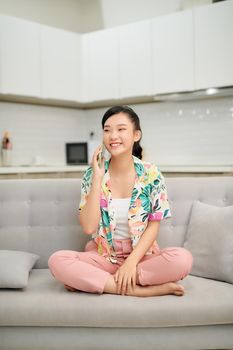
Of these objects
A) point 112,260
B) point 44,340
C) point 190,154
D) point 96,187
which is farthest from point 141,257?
point 190,154

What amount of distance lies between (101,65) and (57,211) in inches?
123

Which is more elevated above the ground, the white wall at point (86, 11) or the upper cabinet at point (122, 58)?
the white wall at point (86, 11)

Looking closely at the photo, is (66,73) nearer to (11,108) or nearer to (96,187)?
(11,108)

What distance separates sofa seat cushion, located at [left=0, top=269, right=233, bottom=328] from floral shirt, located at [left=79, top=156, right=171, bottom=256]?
300mm

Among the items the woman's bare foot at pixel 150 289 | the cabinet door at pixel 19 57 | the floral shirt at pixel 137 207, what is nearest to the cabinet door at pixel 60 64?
the cabinet door at pixel 19 57

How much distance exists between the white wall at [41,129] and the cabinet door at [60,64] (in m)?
0.45

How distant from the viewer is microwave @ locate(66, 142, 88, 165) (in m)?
4.94

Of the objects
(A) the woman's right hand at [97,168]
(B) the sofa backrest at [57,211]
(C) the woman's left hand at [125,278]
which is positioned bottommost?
(C) the woman's left hand at [125,278]

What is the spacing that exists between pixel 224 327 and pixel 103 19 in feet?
14.4

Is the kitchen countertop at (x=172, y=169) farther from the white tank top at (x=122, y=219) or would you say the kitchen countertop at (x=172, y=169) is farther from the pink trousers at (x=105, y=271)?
the pink trousers at (x=105, y=271)

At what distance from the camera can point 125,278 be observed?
1.71 m

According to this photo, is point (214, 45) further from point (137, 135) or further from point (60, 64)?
point (137, 135)

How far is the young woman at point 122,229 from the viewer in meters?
1.72

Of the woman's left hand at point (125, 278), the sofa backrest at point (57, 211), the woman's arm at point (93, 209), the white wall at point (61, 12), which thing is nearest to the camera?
the woman's left hand at point (125, 278)
